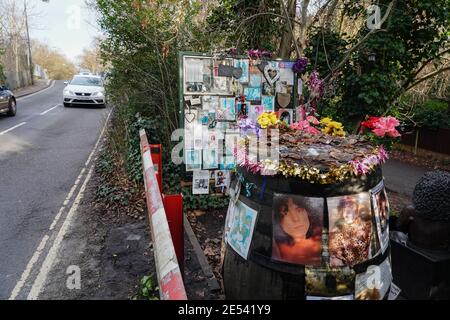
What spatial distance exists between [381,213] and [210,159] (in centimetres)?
363

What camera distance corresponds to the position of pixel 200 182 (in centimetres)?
590

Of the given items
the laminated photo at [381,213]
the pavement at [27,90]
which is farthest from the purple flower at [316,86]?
the pavement at [27,90]

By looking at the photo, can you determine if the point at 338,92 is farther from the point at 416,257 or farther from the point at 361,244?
the point at 361,244

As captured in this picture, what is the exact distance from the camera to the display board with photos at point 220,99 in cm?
557

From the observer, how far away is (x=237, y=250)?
2.62 metres

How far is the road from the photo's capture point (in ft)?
13.5

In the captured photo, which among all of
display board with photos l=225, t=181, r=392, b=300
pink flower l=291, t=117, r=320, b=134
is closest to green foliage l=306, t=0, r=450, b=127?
pink flower l=291, t=117, r=320, b=134

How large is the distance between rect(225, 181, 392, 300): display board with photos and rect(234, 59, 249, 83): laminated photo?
3739 mm

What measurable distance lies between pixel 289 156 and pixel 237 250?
2.57 ft

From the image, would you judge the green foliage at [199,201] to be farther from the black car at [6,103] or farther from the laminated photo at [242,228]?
the black car at [6,103]

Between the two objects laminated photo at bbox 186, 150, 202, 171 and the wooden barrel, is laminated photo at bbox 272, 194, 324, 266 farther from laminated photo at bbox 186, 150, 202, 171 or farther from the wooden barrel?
laminated photo at bbox 186, 150, 202, 171

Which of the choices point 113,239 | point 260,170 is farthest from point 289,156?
point 113,239

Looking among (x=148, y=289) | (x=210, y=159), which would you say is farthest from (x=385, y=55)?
(x=148, y=289)

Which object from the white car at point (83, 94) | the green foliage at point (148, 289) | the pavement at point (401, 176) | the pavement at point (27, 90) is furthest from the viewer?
the pavement at point (27, 90)
